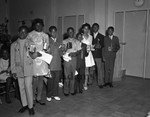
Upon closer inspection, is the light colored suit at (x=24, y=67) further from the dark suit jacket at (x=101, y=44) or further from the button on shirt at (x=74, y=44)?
the dark suit jacket at (x=101, y=44)

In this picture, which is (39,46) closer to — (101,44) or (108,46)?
(101,44)

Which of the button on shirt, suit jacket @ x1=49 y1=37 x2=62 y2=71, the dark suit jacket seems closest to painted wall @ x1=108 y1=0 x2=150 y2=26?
the dark suit jacket

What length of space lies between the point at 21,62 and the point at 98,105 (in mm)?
1611

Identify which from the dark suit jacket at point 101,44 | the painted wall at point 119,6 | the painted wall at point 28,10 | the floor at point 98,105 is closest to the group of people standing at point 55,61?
the dark suit jacket at point 101,44

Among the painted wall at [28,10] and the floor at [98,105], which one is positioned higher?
the painted wall at [28,10]

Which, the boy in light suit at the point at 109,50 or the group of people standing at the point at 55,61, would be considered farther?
the boy in light suit at the point at 109,50

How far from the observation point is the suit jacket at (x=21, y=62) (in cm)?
275

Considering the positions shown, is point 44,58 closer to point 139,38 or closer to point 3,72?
point 3,72

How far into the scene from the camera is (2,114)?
2889 mm

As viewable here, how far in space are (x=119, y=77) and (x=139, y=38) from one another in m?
1.37

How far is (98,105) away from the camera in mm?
3268

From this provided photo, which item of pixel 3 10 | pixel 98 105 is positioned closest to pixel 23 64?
pixel 98 105

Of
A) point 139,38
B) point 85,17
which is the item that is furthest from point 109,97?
point 85,17

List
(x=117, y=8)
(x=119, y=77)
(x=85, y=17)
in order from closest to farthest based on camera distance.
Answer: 1. (x=119, y=77)
2. (x=117, y=8)
3. (x=85, y=17)
